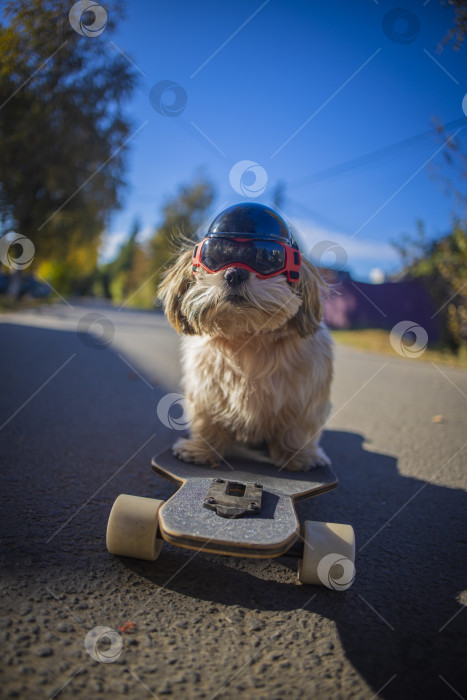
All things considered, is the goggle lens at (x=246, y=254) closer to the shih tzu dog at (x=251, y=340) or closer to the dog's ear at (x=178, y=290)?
the shih tzu dog at (x=251, y=340)

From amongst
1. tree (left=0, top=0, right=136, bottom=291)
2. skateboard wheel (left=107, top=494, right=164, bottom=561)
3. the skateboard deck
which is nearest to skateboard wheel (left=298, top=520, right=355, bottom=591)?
the skateboard deck

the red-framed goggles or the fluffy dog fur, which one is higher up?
the red-framed goggles

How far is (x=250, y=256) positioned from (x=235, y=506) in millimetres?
1174

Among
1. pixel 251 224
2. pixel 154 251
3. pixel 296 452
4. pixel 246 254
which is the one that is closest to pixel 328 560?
pixel 296 452

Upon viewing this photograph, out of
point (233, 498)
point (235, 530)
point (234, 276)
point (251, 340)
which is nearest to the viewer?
point (235, 530)

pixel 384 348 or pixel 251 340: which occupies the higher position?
pixel 384 348

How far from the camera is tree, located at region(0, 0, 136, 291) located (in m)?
3.77

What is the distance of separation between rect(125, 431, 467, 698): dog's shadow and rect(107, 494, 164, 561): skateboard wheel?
0.26 ft

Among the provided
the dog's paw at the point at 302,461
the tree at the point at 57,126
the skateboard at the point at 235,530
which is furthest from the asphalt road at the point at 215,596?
the tree at the point at 57,126

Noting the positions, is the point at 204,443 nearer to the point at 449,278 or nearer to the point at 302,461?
the point at 302,461

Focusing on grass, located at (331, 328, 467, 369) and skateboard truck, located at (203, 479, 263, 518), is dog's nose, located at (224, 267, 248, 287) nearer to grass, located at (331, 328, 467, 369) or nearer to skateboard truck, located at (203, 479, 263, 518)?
skateboard truck, located at (203, 479, 263, 518)

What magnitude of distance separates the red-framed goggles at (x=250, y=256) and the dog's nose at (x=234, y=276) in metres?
0.04

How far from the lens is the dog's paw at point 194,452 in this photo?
7.50 feet

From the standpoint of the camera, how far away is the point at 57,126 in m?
6.95
